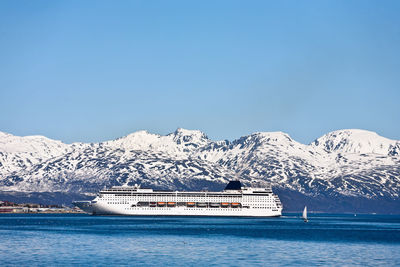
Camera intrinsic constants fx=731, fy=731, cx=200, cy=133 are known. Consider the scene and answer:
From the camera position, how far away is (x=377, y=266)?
101m

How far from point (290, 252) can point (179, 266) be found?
26.8 metres

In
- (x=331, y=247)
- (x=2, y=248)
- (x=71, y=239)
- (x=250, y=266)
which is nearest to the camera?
(x=250, y=266)

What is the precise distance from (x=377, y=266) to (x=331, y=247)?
29.1 m

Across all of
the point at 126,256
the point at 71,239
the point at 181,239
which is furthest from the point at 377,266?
the point at 71,239

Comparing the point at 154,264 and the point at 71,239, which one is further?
the point at 71,239

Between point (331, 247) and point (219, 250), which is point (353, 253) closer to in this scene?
point (331, 247)

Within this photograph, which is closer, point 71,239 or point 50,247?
point 50,247

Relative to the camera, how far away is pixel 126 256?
108938mm

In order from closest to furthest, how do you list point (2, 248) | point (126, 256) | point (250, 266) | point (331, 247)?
point (250, 266), point (126, 256), point (2, 248), point (331, 247)

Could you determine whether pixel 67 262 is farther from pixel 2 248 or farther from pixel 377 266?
pixel 377 266

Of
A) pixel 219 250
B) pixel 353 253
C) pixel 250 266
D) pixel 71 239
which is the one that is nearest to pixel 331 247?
pixel 353 253

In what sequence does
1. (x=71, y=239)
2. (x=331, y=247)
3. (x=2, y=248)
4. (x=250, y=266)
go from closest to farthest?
(x=250, y=266), (x=2, y=248), (x=331, y=247), (x=71, y=239)

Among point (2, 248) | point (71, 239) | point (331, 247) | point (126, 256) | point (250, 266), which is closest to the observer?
point (250, 266)

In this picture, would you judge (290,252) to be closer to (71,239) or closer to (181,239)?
(181,239)
